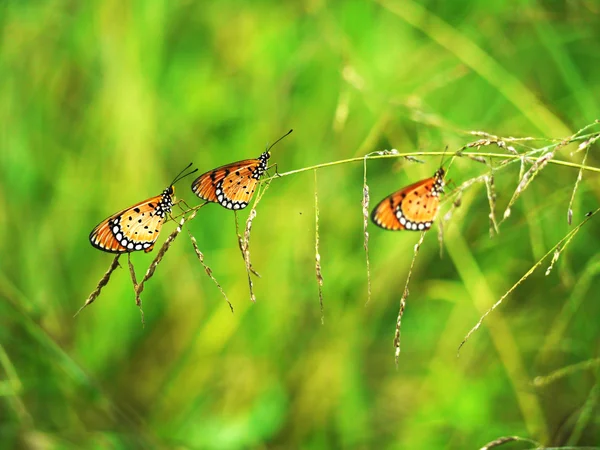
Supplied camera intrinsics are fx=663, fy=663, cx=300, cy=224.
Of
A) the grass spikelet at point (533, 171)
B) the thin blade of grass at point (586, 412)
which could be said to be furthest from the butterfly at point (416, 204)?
the thin blade of grass at point (586, 412)

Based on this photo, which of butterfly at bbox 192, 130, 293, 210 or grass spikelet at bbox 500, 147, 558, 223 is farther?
butterfly at bbox 192, 130, 293, 210

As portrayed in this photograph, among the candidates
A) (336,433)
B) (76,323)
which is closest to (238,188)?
(336,433)

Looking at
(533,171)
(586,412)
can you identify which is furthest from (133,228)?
(586,412)

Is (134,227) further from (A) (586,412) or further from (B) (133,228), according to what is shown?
(A) (586,412)

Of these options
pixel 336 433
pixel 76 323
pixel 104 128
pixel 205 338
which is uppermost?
pixel 104 128

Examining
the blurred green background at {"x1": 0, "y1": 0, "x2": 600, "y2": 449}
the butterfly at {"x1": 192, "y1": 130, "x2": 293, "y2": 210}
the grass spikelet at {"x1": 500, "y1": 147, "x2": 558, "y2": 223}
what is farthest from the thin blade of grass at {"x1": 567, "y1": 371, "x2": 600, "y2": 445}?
the butterfly at {"x1": 192, "y1": 130, "x2": 293, "y2": 210}

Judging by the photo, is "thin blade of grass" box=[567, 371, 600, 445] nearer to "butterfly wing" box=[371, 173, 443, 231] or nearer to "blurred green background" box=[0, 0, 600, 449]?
"blurred green background" box=[0, 0, 600, 449]

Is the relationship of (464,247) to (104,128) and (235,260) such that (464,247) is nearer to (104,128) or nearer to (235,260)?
(235,260)

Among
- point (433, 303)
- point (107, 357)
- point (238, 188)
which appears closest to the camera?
point (238, 188)
